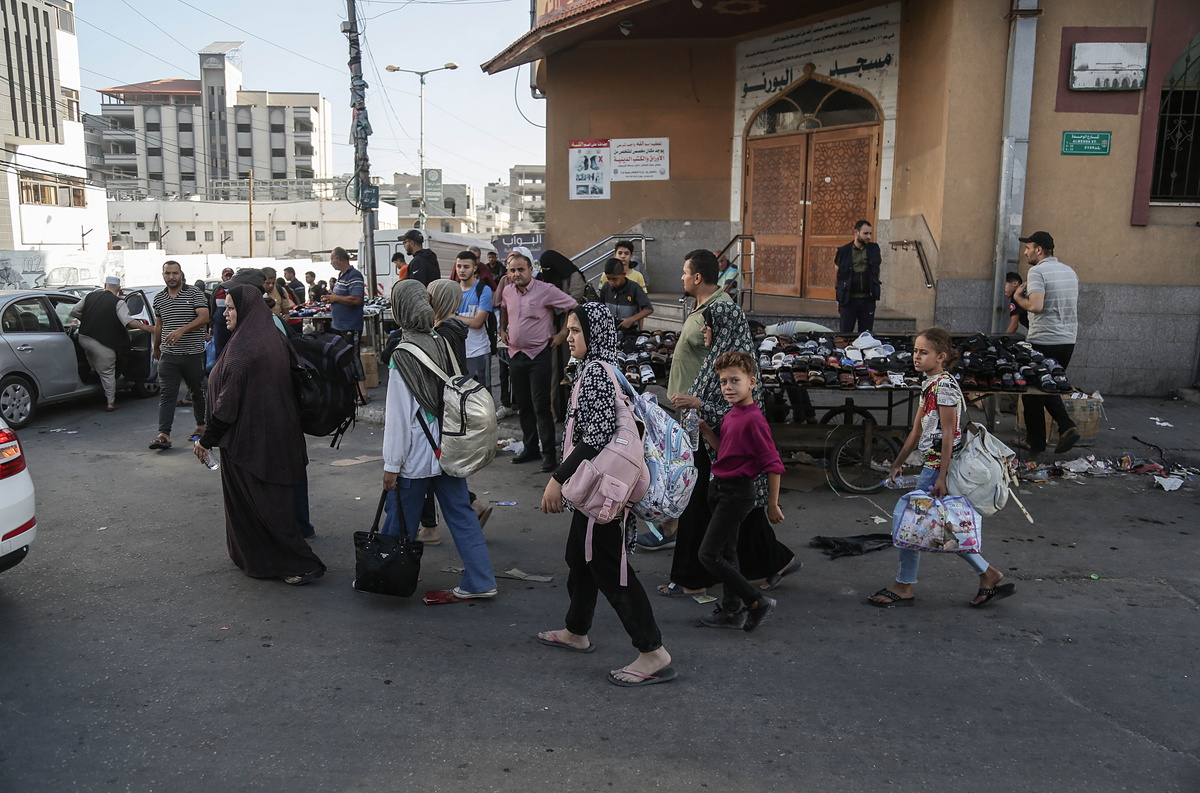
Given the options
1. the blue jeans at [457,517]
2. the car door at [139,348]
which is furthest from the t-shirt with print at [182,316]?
the blue jeans at [457,517]

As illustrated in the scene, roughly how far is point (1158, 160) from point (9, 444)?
1205 centimetres

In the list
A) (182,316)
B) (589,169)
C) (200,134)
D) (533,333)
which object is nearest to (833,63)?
(589,169)

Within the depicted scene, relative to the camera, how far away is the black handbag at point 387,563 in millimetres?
4617

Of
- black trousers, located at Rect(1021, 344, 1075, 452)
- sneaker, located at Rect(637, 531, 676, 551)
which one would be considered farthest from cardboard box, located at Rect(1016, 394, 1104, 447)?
sneaker, located at Rect(637, 531, 676, 551)

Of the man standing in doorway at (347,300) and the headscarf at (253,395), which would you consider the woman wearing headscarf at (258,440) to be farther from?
the man standing in doorway at (347,300)

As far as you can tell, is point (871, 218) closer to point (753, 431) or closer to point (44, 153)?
point (753, 431)

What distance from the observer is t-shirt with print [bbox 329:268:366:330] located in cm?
1198

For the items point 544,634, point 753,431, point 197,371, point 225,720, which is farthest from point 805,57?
point 225,720

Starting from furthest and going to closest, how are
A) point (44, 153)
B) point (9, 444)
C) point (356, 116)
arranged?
point (44, 153) → point (356, 116) → point (9, 444)

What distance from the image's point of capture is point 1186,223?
10.4 metres

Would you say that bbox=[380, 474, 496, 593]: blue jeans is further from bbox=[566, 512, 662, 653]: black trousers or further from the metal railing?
the metal railing

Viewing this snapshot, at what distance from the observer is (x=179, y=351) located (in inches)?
358

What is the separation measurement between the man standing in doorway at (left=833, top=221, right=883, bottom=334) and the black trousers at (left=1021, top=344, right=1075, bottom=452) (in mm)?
2185

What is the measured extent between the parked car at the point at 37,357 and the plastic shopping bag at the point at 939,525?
32.4 ft
